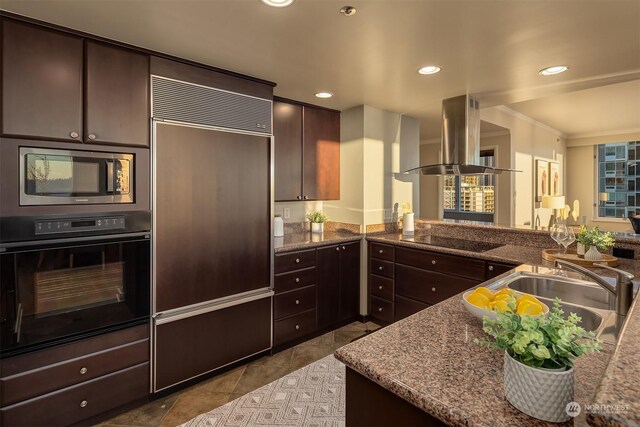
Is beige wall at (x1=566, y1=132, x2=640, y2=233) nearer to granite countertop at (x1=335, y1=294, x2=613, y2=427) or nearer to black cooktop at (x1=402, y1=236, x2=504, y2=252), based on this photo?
black cooktop at (x1=402, y1=236, x2=504, y2=252)

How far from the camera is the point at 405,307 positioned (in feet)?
10.3

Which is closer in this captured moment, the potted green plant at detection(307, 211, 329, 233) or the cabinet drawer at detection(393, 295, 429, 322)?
the cabinet drawer at detection(393, 295, 429, 322)

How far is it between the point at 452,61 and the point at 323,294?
2214 millimetres

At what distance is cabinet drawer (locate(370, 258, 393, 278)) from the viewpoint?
3.24 metres

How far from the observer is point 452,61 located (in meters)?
2.31

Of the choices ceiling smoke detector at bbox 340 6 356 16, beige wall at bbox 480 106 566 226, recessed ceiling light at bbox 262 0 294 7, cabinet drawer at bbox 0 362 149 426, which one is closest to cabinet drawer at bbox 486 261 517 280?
ceiling smoke detector at bbox 340 6 356 16

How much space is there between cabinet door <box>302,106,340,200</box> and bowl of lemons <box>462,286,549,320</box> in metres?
2.33

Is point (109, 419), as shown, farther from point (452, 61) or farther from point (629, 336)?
point (452, 61)

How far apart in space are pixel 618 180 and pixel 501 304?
780 centimetres

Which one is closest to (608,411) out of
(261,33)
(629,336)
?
(629,336)

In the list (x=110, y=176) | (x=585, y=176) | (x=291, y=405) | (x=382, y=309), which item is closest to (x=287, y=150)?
(x=110, y=176)

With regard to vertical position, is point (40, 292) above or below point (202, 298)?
above

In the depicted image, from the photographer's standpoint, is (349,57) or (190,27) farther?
(349,57)

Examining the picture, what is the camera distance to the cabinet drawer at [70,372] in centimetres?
167
